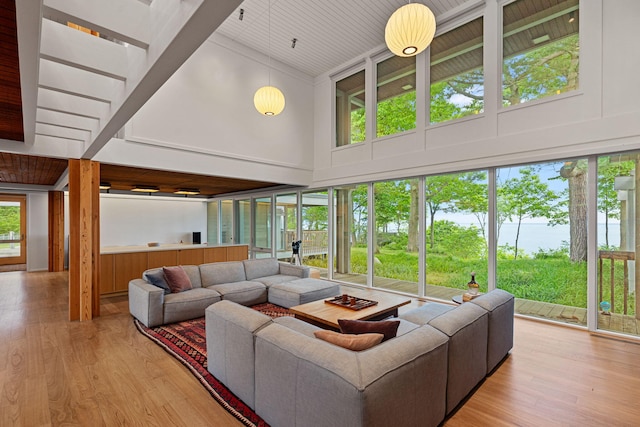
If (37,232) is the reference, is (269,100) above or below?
above

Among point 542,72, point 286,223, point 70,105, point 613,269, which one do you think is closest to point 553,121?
point 542,72

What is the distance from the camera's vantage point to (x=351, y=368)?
1.57 m

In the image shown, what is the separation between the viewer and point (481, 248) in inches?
194

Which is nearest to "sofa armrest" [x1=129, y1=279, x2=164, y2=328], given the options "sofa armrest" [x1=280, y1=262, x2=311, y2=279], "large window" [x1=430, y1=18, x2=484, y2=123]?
"sofa armrest" [x1=280, y1=262, x2=311, y2=279]

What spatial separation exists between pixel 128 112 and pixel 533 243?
5251 mm

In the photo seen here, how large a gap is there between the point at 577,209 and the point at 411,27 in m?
3.33

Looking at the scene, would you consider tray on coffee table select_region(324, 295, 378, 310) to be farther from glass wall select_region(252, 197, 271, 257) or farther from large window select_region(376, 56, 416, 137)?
glass wall select_region(252, 197, 271, 257)

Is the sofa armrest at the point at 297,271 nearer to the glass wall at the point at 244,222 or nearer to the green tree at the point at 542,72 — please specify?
the glass wall at the point at 244,222

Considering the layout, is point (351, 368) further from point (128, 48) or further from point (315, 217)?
point (315, 217)

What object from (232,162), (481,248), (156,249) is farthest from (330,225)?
(156,249)

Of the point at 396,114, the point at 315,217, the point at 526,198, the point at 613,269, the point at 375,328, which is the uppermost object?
the point at 396,114

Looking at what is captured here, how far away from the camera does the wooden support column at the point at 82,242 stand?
4324mm

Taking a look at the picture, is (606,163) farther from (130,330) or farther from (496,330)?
(130,330)

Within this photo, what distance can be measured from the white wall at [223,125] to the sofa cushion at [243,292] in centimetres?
222
